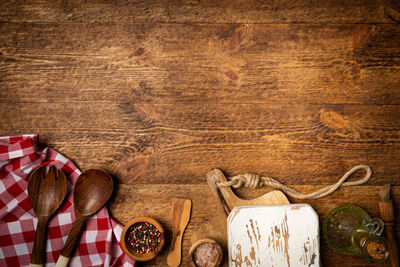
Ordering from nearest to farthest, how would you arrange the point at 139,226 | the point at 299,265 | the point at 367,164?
the point at 299,265 → the point at 139,226 → the point at 367,164

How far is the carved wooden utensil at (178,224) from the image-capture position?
1.47 metres

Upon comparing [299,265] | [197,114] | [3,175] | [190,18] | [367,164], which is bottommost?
[299,265]

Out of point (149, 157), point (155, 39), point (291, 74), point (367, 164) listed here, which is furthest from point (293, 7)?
point (149, 157)

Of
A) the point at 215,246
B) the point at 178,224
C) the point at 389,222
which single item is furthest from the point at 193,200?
the point at 389,222

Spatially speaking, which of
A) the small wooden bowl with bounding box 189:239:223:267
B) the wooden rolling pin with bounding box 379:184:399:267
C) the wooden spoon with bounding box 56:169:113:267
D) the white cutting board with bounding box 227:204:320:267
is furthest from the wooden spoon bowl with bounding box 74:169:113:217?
the wooden rolling pin with bounding box 379:184:399:267

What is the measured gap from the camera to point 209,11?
1549 millimetres

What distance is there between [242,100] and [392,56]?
95cm

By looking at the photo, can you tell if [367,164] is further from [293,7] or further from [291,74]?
[293,7]

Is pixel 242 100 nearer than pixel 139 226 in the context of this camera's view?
No

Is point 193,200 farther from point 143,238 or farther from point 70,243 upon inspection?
point 70,243

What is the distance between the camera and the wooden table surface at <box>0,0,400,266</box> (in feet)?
5.04

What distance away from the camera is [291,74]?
1546 millimetres

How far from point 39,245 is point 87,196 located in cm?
36

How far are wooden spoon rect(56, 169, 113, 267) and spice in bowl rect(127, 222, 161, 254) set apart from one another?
244 millimetres
